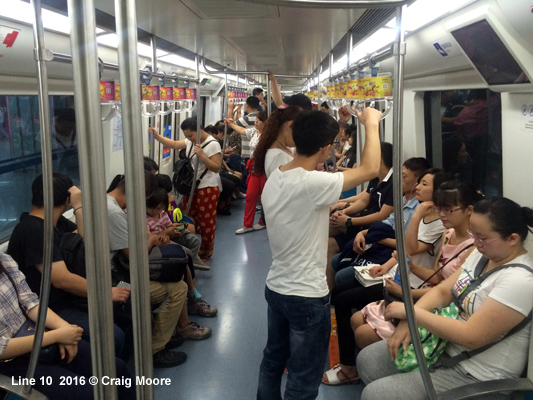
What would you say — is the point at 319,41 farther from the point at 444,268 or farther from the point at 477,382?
the point at 477,382

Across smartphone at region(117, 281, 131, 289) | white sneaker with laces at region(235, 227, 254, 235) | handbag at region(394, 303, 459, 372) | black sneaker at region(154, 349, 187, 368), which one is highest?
smartphone at region(117, 281, 131, 289)

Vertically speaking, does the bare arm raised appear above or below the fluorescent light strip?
below

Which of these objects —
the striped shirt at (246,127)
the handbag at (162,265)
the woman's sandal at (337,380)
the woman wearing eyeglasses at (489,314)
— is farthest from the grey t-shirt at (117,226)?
the striped shirt at (246,127)

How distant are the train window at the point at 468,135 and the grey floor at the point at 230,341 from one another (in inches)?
67.3

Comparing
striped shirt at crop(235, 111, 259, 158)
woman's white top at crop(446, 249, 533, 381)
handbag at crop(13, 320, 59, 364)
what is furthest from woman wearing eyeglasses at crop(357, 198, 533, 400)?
striped shirt at crop(235, 111, 259, 158)

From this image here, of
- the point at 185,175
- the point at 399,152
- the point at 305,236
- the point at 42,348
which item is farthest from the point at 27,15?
the point at 185,175

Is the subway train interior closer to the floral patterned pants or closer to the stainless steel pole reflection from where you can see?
the stainless steel pole reflection

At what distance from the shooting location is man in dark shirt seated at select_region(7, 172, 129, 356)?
2344mm

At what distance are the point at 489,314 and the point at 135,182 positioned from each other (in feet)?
4.73

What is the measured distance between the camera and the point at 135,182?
109 centimetres

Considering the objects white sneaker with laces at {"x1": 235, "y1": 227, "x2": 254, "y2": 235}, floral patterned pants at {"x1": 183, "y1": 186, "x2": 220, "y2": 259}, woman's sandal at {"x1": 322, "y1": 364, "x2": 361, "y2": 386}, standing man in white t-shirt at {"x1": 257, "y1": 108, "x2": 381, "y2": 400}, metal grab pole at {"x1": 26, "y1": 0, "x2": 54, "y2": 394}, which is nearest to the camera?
metal grab pole at {"x1": 26, "y1": 0, "x2": 54, "y2": 394}

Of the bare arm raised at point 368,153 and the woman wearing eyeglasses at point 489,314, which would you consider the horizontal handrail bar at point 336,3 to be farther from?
the woman wearing eyeglasses at point 489,314

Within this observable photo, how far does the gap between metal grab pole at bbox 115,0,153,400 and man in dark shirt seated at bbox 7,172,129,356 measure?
4.22 feet

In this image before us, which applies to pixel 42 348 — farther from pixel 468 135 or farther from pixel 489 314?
pixel 468 135
